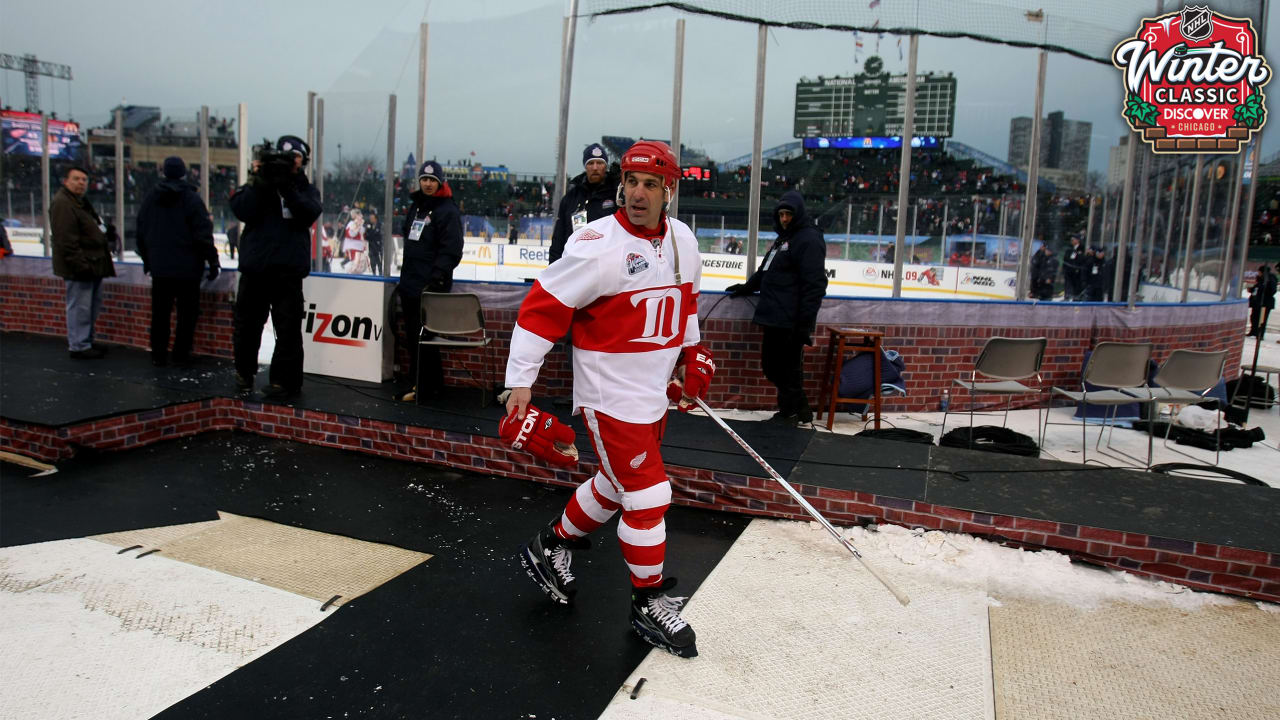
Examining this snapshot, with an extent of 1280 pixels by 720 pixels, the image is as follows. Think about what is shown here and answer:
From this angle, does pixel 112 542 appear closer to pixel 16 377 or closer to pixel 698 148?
pixel 16 377

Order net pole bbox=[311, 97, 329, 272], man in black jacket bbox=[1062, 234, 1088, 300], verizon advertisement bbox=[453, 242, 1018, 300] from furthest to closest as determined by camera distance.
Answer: net pole bbox=[311, 97, 329, 272] < man in black jacket bbox=[1062, 234, 1088, 300] < verizon advertisement bbox=[453, 242, 1018, 300]

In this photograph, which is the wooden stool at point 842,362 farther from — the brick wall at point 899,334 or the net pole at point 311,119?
the net pole at point 311,119

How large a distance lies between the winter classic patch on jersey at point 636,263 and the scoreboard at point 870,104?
187 inches

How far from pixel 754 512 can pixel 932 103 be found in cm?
470

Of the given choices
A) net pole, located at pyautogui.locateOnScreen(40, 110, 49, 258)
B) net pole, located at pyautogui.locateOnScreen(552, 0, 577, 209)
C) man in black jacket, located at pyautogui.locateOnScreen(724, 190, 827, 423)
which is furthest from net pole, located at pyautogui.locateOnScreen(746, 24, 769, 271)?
net pole, located at pyautogui.locateOnScreen(40, 110, 49, 258)

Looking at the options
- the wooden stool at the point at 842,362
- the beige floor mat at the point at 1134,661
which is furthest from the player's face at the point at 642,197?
the wooden stool at the point at 842,362

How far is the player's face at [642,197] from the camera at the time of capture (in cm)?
277

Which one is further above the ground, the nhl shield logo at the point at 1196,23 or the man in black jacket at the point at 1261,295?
the nhl shield logo at the point at 1196,23

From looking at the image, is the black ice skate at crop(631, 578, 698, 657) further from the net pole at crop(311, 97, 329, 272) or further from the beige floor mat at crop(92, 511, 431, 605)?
the net pole at crop(311, 97, 329, 272)

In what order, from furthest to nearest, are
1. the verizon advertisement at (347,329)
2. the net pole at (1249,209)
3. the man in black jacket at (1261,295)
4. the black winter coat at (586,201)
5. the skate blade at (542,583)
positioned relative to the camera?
the man in black jacket at (1261,295) → the net pole at (1249,209) → the verizon advertisement at (347,329) → the black winter coat at (586,201) → the skate blade at (542,583)

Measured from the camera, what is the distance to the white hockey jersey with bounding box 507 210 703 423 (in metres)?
2.74

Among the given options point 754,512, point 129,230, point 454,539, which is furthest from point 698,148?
point 129,230

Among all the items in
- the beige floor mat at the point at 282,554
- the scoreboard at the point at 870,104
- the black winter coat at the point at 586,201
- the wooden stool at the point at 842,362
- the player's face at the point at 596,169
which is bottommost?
the beige floor mat at the point at 282,554

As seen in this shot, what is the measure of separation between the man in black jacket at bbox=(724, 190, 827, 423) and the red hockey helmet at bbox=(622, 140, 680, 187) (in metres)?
3.20
